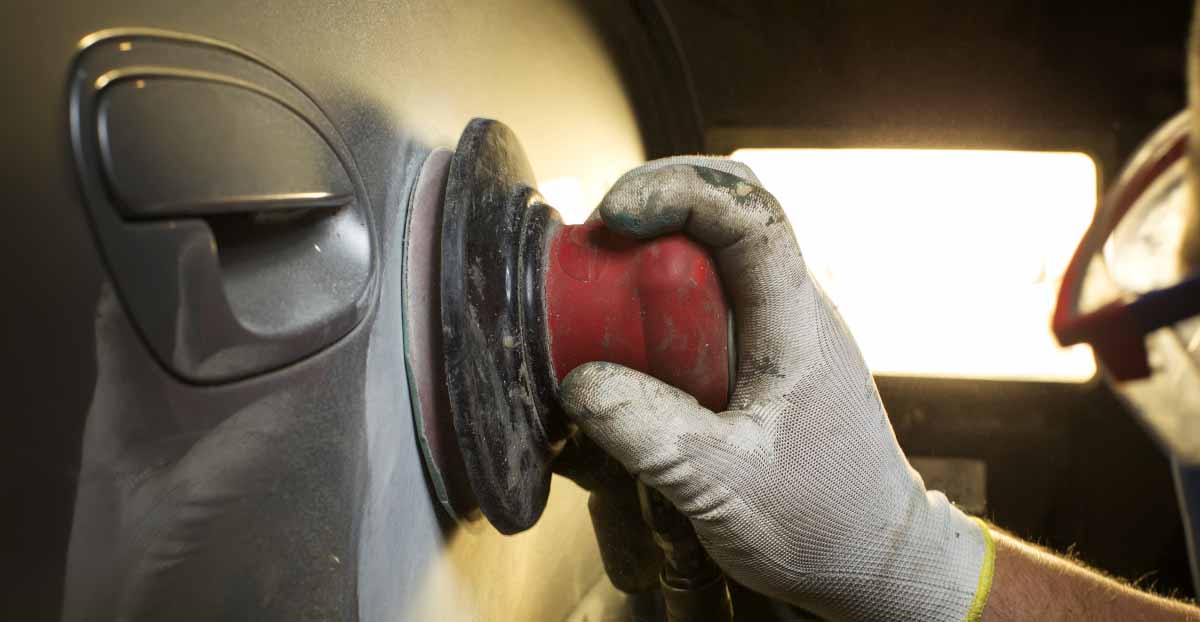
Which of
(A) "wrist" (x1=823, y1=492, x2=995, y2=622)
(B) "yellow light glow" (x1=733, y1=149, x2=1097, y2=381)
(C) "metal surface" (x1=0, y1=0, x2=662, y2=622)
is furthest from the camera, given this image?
(B) "yellow light glow" (x1=733, y1=149, x2=1097, y2=381)

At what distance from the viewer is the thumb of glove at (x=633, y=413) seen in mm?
592

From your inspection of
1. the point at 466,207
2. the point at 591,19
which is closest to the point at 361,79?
the point at 466,207

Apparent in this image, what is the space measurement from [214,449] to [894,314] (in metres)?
1.14

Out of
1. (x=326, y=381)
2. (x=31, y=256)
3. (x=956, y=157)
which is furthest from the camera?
(x=956, y=157)

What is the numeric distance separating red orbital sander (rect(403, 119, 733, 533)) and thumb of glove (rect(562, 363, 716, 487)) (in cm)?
3

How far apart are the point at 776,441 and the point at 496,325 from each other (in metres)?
0.23

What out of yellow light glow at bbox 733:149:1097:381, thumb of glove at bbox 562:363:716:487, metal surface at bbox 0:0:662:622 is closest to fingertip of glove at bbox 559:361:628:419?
thumb of glove at bbox 562:363:716:487

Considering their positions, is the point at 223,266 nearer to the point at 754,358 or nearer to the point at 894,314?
the point at 754,358

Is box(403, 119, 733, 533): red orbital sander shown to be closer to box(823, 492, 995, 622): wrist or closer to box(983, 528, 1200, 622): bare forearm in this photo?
box(823, 492, 995, 622): wrist

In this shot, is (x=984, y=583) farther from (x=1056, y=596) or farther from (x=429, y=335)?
(x=429, y=335)

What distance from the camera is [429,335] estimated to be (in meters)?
0.59

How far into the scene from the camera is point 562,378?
2.12ft

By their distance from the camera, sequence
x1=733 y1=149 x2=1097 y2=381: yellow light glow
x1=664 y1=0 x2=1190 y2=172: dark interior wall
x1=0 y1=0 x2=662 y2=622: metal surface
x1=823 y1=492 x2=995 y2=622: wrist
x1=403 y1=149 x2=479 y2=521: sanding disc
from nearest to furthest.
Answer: x1=0 y1=0 x2=662 y2=622: metal surface
x1=403 y1=149 x2=479 y2=521: sanding disc
x1=823 y1=492 x2=995 y2=622: wrist
x1=664 y1=0 x2=1190 y2=172: dark interior wall
x1=733 y1=149 x2=1097 y2=381: yellow light glow

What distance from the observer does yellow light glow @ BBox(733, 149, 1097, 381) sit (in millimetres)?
1249
